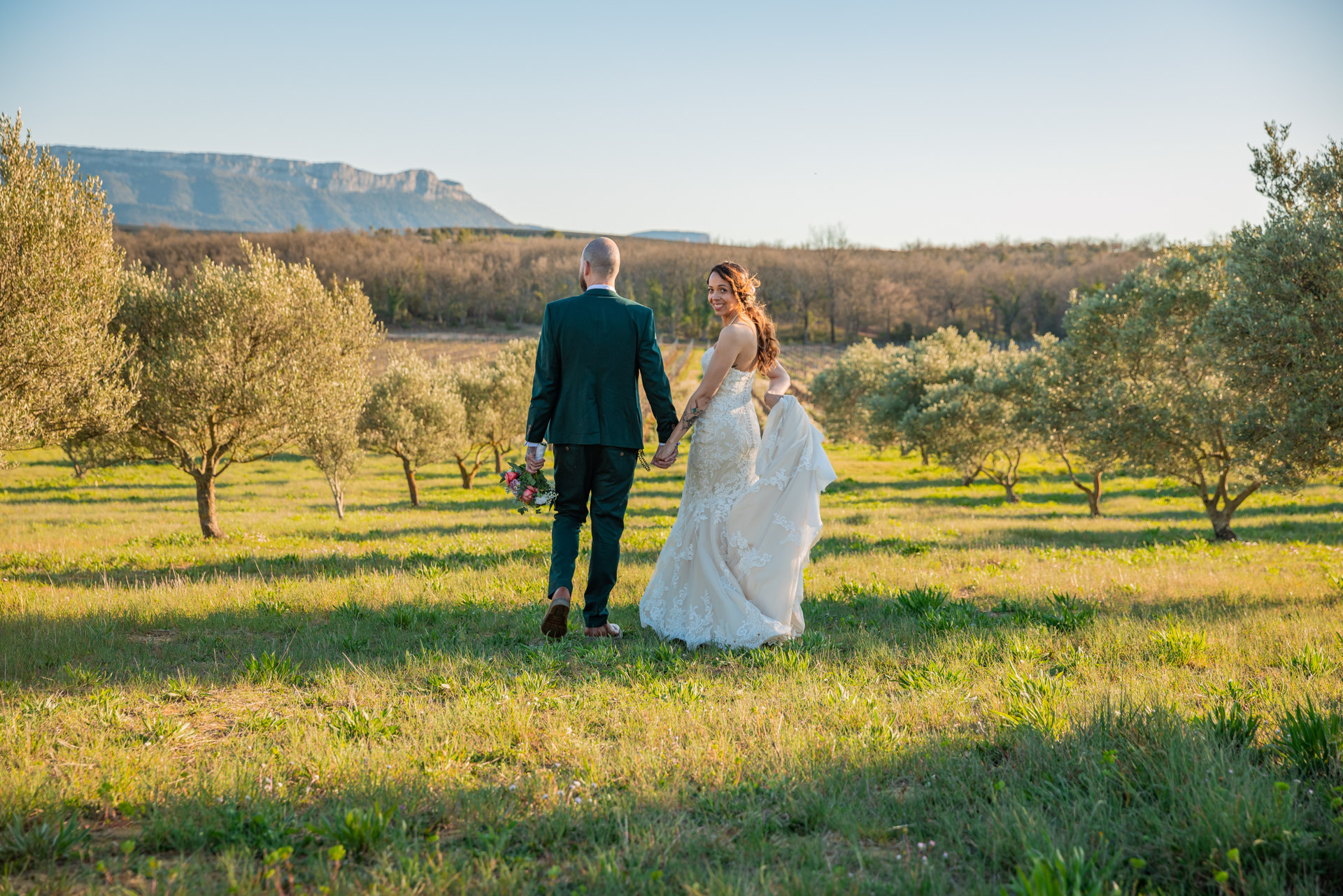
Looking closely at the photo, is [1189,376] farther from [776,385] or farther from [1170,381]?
[776,385]

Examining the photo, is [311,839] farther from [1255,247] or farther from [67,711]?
[1255,247]

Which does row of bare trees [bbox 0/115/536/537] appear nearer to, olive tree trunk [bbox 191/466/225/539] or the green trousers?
olive tree trunk [bbox 191/466/225/539]

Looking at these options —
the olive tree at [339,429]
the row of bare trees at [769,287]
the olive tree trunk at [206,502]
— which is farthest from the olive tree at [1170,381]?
the row of bare trees at [769,287]

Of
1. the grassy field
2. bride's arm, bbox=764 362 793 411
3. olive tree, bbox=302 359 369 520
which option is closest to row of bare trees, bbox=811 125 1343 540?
the grassy field

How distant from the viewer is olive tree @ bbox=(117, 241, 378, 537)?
1742 centimetres

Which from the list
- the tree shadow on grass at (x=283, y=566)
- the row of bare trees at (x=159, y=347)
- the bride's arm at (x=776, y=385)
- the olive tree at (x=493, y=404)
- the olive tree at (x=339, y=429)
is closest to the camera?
the bride's arm at (x=776, y=385)

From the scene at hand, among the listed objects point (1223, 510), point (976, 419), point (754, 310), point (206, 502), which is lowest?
point (1223, 510)

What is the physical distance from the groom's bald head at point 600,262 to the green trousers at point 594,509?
1.57 m

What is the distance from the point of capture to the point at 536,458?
6508 mm

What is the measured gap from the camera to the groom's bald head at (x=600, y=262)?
6.58m

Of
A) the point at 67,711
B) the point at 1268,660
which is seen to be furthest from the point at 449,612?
the point at 1268,660

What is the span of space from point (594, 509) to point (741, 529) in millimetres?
1390

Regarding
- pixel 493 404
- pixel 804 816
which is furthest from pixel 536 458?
pixel 493 404

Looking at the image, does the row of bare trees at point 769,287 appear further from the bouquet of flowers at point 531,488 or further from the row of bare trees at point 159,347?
the bouquet of flowers at point 531,488
